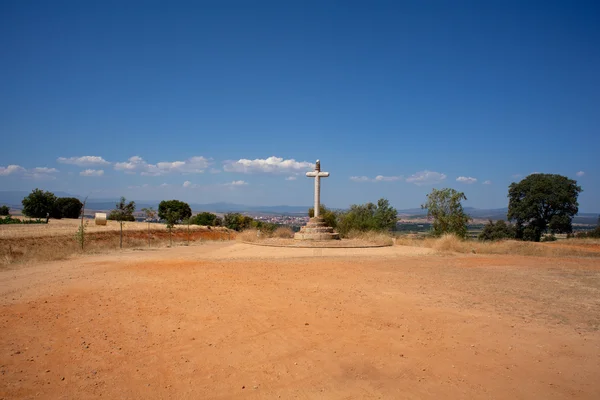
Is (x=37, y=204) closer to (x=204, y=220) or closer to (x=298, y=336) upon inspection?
(x=204, y=220)

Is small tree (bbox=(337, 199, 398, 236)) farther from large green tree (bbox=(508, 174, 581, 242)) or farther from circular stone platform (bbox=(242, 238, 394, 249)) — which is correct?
large green tree (bbox=(508, 174, 581, 242))

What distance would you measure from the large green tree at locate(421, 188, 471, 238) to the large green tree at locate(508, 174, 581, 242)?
1541cm

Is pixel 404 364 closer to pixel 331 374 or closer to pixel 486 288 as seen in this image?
pixel 331 374

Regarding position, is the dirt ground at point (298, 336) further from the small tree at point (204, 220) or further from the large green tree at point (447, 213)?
the small tree at point (204, 220)

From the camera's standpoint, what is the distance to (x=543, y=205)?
119 ft

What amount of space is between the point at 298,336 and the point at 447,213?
21.7 meters

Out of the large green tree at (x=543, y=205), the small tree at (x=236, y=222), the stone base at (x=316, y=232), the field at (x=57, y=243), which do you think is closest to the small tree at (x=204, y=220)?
the small tree at (x=236, y=222)

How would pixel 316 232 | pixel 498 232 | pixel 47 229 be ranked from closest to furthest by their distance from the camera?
pixel 316 232 < pixel 47 229 < pixel 498 232

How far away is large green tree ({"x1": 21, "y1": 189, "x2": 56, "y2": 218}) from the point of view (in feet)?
150

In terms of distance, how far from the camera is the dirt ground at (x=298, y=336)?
4332 millimetres

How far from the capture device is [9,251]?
1623 centimetres

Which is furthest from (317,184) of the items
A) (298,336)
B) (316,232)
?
(298,336)

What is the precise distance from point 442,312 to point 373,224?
68.0 ft

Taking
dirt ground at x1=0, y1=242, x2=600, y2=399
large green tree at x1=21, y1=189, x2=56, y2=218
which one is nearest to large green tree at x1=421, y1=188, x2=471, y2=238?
dirt ground at x1=0, y1=242, x2=600, y2=399
